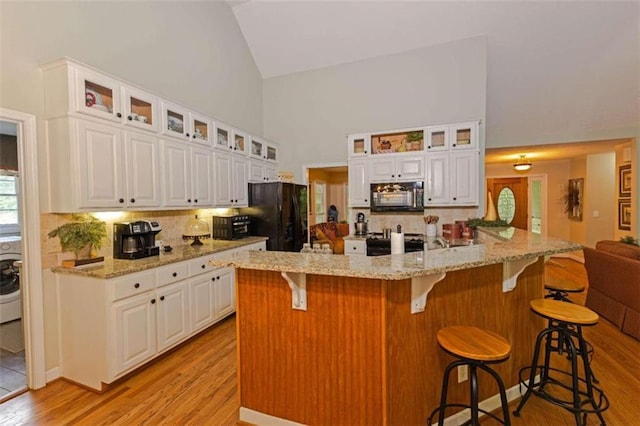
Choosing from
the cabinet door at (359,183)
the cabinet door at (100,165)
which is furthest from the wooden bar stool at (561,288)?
the cabinet door at (100,165)

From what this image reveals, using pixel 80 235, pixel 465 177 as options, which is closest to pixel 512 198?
pixel 465 177

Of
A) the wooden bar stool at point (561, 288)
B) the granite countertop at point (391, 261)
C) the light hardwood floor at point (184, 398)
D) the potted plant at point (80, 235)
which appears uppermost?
the potted plant at point (80, 235)

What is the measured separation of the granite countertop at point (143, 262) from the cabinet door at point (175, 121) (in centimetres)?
126

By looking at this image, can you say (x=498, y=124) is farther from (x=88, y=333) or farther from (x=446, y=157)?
(x=88, y=333)

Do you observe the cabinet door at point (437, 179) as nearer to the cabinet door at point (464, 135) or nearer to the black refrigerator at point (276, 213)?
the cabinet door at point (464, 135)

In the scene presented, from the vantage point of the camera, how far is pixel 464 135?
407cm

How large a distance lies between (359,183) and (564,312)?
9.75 ft

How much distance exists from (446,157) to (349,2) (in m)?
2.48

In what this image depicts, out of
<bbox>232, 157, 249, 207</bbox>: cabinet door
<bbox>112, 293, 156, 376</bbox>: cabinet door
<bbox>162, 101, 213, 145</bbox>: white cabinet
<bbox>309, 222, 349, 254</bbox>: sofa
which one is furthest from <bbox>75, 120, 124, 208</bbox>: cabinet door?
<bbox>309, 222, 349, 254</bbox>: sofa

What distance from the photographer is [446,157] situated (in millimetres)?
4094

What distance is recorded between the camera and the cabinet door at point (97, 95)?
2389mm

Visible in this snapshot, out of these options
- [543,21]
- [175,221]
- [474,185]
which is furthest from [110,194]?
[543,21]

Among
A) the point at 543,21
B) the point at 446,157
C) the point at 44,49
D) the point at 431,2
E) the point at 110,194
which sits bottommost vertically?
the point at 110,194

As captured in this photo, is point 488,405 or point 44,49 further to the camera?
point 44,49
